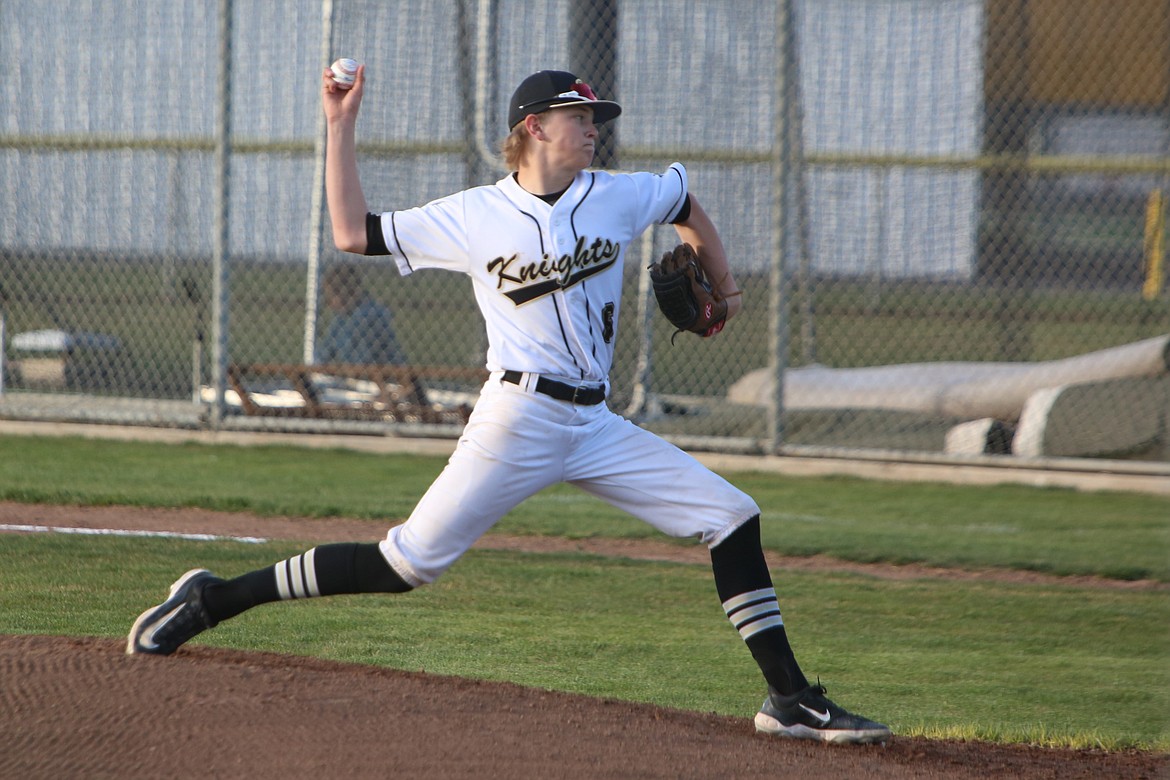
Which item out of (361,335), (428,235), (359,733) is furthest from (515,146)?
(361,335)

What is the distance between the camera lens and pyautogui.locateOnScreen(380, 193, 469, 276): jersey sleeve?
3.70m

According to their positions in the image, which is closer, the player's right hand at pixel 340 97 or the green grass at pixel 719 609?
the player's right hand at pixel 340 97

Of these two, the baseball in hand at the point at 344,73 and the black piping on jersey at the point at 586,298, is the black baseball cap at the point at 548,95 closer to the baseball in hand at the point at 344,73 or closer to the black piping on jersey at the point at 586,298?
the black piping on jersey at the point at 586,298

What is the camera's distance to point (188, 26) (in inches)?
398

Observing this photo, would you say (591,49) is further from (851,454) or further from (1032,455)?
(1032,455)

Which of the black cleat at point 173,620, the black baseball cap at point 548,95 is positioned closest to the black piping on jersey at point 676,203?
the black baseball cap at point 548,95

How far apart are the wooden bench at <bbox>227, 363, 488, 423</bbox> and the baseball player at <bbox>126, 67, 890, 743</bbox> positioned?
5579mm

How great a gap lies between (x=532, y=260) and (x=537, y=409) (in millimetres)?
409

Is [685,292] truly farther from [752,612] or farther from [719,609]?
[719,609]

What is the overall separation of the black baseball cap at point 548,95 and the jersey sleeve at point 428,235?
0.31 metres

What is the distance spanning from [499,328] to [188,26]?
24.3 ft

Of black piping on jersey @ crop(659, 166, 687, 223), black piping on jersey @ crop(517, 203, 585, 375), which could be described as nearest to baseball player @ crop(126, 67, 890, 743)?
black piping on jersey @ crop(517, 203, 585, 375)

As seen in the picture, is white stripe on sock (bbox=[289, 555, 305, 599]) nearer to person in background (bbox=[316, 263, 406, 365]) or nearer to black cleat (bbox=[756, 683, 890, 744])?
black cleat (bbox=[756, 683, 890, 744])

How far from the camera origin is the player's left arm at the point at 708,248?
4.10m
